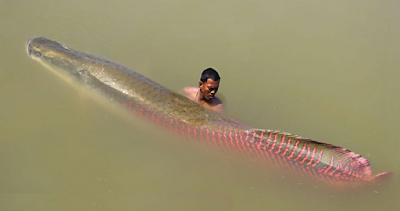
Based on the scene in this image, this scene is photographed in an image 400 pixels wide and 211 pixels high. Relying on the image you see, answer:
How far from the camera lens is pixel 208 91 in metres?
3.11

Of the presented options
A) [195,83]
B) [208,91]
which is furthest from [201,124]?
[195,83]

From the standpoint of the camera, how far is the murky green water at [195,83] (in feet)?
9.05

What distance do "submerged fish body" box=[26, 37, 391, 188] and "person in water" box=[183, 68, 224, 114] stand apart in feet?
0.53

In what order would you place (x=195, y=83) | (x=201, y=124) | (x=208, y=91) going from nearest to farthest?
(x=201, y=124) → (x=208, y=91) → (x=195, y=83)

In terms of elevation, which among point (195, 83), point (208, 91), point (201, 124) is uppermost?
point (195, 83)

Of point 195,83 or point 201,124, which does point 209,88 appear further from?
point 195,83

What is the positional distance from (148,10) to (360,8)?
2926mm

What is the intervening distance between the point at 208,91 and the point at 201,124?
0.31m

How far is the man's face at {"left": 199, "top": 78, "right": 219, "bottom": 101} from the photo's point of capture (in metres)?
3.03

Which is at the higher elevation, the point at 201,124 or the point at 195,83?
the point at 195,83

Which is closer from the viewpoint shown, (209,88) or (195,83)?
(209,88)

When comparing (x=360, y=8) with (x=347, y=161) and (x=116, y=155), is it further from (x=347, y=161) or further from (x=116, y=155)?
(x=116, y=155)

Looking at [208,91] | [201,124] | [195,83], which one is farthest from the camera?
[195,83]

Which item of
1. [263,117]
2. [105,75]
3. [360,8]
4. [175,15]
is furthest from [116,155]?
[360,8]
